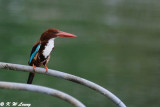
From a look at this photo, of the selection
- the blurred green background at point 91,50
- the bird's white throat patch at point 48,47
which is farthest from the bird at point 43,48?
the blurred green background at point 91,50

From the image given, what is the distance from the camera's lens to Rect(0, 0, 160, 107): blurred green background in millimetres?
8156

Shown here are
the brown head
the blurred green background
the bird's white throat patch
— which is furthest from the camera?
the blurred green background

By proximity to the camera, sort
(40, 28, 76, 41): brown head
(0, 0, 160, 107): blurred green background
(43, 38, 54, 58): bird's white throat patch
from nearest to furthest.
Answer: (40, 28, 76, 41): brown head < (43, 38, 54, 58): bird's white throat patch < (0, 0, 160, 107): blurred green background

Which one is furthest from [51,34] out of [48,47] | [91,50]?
[91,50]

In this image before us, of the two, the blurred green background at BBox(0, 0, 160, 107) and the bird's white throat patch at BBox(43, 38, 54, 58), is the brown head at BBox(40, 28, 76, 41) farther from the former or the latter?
the blurred green background at BBox(0, 0, 160, 107)

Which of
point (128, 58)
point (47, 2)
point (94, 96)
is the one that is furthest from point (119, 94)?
point (47, 2)

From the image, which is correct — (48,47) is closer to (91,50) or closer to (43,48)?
(43,48)

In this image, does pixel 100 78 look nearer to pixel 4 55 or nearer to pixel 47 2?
pixel 4 55

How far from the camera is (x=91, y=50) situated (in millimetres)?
11938

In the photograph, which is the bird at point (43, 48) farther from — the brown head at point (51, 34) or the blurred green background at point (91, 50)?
the blurred green background at point (91, 50)

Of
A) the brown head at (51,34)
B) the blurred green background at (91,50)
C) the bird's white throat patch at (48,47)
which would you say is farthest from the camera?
the blurred green background at (91,50)

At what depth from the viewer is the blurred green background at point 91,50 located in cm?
816

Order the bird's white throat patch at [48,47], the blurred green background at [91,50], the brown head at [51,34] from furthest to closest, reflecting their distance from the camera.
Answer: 1. the blurred green background at [91,50]
2. the bird's white throat patch at [48,47]
3. the brown head at [51,34]

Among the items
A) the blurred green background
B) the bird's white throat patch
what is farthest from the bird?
the blurred green background
